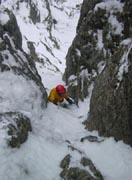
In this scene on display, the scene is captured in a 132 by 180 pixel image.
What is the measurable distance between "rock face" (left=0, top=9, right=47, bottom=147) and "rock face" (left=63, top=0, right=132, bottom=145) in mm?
2049

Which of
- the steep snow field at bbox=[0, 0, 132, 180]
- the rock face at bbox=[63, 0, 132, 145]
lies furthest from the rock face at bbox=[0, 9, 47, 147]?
the rock face at bbox=[63, 0, 132, 145]

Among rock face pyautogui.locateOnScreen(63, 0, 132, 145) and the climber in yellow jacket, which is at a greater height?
rock face pyautogui.locateOnScreen(63, 0, 132, 145)

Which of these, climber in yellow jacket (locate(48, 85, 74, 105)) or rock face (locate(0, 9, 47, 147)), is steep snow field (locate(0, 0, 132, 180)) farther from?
climber in yellow jacket (locate(48, 85, 74, 105))

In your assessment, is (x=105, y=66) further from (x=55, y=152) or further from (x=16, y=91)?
(x=55, y=152)

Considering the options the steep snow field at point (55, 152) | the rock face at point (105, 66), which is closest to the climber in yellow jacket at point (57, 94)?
the steep snow field at point (55, 152)

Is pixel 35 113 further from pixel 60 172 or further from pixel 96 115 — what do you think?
pixel 60 172

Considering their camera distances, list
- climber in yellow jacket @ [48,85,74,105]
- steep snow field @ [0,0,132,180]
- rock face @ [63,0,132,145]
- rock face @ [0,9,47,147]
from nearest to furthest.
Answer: steep snow field @ [0,0,132,180] → rock face @ [0,9,47,147] → rock face @ [63,0,132,145] → climber in yellow jacket @ [48,85,74,105]

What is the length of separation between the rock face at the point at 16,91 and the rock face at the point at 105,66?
2.05 meters

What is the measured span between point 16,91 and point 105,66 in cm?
315

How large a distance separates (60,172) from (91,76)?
26.6ft

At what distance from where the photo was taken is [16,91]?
34.3 ft

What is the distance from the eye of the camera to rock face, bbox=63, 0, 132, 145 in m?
9.02

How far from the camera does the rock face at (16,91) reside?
8.60 m

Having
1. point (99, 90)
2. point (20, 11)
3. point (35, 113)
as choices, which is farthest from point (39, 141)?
point (20, 11)
